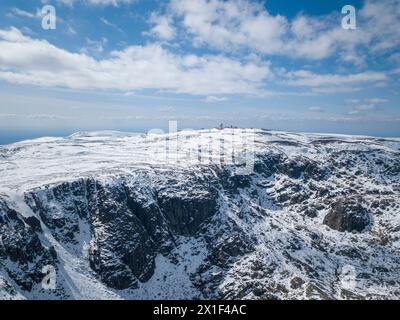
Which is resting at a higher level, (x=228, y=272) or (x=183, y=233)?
(x=183, y=233)

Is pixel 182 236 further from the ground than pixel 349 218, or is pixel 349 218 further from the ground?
pixel 349 218

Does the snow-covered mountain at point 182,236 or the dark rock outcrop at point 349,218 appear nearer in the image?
the snow-covered mountain at point 182,236

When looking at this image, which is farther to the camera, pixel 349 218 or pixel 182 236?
pixel 349 218

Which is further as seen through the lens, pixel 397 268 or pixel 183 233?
pixel 183 233
